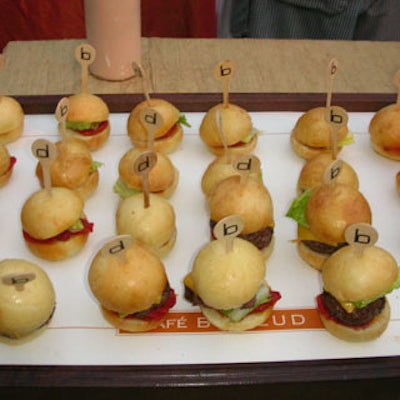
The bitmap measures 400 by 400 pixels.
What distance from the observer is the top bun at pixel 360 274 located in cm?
181

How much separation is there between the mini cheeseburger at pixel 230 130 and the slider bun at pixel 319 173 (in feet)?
0.92

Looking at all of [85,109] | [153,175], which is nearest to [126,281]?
[153,175]

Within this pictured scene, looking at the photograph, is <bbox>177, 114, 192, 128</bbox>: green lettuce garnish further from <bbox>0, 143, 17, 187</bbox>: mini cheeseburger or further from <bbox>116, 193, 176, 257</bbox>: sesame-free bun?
<bbox>0, 143, 17, 187</bbox>: mini cheeseburger

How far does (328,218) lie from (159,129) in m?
0.79

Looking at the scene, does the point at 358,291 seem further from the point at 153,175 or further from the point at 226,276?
the point at 153,175

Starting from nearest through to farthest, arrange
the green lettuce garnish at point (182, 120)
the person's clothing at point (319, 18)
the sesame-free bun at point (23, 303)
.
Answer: the sesame-free bun at point (23, 303)
the green lettuce garnish at point (182, 120)
the person's clothing at point (319, 18)

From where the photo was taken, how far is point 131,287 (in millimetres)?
1804

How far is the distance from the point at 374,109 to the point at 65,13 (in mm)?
1939

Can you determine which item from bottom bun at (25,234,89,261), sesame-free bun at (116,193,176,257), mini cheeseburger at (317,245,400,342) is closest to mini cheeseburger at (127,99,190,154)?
sesame-free bun at (116,193,176,257)

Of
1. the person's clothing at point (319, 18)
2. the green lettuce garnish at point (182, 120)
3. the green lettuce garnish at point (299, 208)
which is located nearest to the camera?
the green lettuce garnish at point (299, 208)

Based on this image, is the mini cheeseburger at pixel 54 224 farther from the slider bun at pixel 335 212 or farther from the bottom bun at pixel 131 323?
the slider bun at pixel 335 212

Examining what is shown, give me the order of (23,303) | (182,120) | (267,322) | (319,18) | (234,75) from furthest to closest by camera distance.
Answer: (319,18), (234,75), (182,120), (267,322), (23,303)

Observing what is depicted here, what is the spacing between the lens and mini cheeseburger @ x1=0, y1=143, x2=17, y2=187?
92.5 inches

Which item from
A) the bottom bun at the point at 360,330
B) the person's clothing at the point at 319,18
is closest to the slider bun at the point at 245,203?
the bottom bun at the point at 360,330
